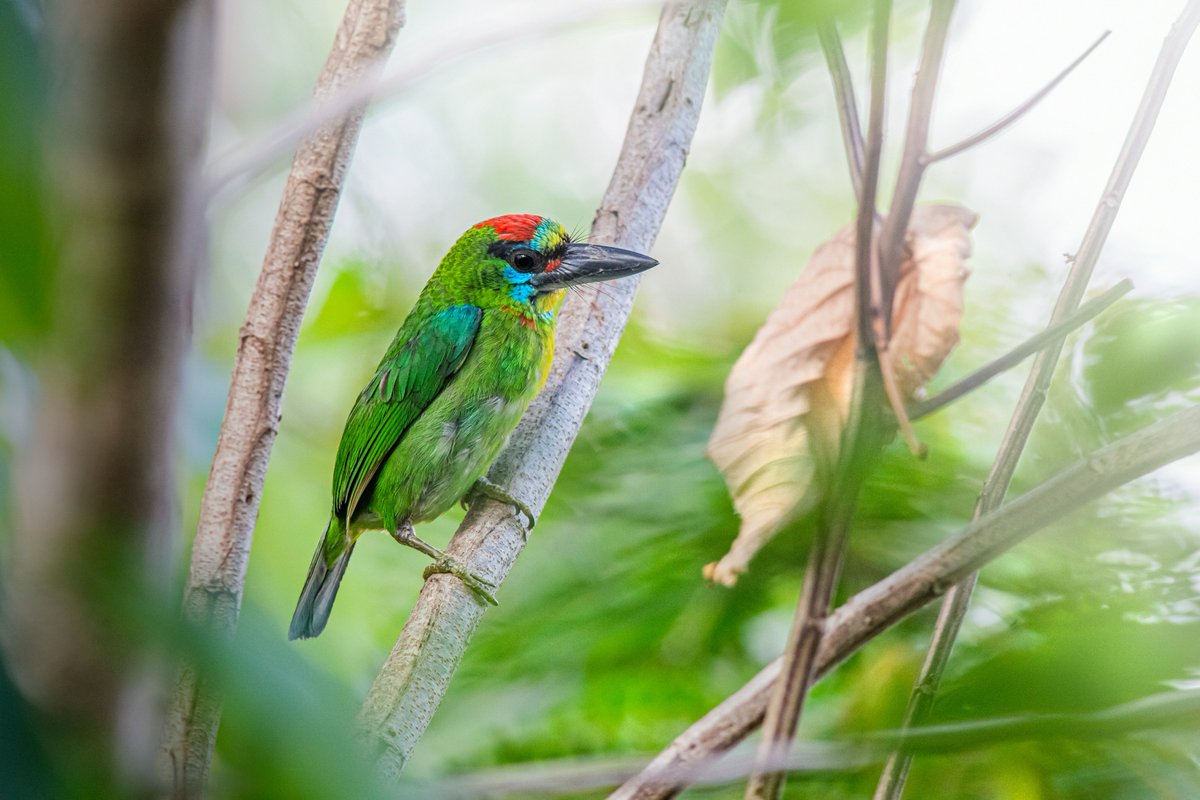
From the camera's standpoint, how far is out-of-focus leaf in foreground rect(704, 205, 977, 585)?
Answer: 1.29m

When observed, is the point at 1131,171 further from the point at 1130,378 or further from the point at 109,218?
the point at 109,218

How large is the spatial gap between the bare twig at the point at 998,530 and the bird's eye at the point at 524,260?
4.26 ft

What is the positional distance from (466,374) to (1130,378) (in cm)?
130

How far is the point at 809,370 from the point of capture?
1328 mm

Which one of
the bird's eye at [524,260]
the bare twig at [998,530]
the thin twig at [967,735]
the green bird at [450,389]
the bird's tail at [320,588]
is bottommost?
the thin twig at [967,735]

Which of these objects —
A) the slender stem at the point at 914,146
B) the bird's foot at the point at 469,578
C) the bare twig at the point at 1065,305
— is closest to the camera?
the slender stem at the point at 914,146

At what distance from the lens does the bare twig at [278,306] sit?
149 centimetres

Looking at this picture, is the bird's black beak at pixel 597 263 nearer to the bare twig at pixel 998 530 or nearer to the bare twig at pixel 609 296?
the bare twig at pixel 609 296

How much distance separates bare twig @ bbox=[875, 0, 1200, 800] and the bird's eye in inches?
46.2

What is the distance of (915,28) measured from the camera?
1197 millimetres

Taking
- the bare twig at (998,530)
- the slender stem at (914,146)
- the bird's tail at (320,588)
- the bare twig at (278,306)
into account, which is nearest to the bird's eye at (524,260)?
the bare twig at (278,306)

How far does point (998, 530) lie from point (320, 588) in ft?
5.08

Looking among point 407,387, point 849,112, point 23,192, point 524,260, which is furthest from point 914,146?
point 407,387

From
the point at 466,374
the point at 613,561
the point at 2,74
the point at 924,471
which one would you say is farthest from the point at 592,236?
the point at 2,74
